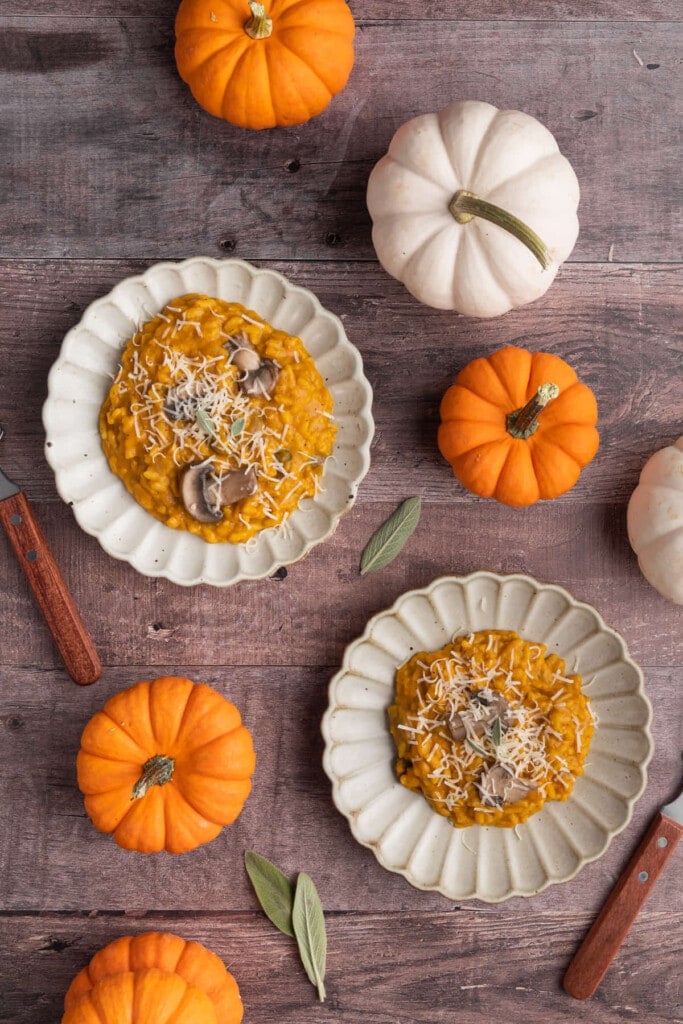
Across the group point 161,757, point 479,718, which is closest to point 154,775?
point 161,757

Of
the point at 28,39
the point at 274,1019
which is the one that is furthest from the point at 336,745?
the point at 28,39

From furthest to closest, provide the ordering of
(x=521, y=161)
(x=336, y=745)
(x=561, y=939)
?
(x=561, y=939), (x=336, y=745), (x=521, y=161)

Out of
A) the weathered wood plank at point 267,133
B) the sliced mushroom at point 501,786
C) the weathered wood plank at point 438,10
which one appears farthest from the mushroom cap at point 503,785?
the weathered wood plank at point 438,10

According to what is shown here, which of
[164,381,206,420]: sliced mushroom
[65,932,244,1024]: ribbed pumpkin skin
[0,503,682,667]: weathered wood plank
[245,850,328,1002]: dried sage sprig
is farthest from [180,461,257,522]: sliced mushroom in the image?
[65,932,244,1024]: ribbed pumpkin skin

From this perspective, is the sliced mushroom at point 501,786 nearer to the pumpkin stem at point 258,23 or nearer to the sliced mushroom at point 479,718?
the sliced mushroom at point 479,718

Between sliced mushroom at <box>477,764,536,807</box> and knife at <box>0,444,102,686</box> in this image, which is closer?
sliced mushroom at <box>477,764,536,807</box>

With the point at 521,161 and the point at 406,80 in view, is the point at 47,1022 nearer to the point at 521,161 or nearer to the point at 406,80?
the point at 521,161

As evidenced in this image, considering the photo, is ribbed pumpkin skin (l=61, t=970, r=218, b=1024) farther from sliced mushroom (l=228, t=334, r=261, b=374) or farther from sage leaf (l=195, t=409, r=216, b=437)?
sliced mushroom (l=228, t=334, r=261, b=374)
